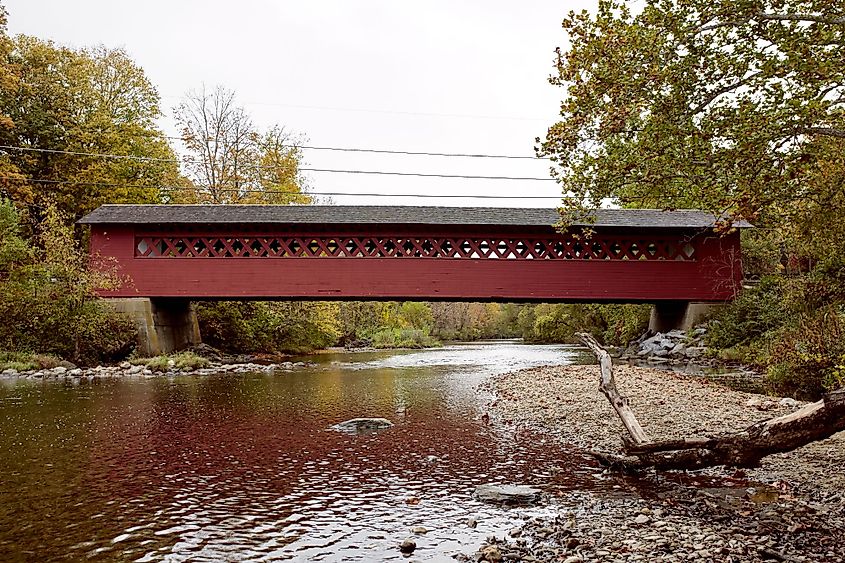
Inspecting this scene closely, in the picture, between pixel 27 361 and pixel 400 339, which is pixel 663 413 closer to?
pixel 27 361

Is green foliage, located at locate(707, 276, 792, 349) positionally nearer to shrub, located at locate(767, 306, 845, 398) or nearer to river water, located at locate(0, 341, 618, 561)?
shrub, located at locate(767, 306, 845, 398)

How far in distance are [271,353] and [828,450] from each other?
2303 centimetres

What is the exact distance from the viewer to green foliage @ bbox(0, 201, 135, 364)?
59.7ft

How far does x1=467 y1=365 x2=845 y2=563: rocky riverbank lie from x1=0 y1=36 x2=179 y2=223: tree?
21803 mm

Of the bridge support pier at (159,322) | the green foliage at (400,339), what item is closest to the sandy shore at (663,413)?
the bridge support pier at (159,322)

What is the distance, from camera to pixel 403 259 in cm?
2011

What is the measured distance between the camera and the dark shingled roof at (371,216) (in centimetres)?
1948

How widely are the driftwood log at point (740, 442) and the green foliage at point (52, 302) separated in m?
17.0

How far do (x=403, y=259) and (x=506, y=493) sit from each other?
15443 millimetres

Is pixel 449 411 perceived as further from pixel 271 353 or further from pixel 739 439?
pixel 271 353

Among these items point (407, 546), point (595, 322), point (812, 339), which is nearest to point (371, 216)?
point (812, 339)

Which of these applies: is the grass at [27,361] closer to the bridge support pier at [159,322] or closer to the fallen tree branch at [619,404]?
the bridge support pier at [159,322]

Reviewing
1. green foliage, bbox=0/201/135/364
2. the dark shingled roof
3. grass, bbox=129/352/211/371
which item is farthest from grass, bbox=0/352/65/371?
the dark shingled roof

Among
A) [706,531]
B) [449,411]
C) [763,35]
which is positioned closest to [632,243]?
[449,411]
